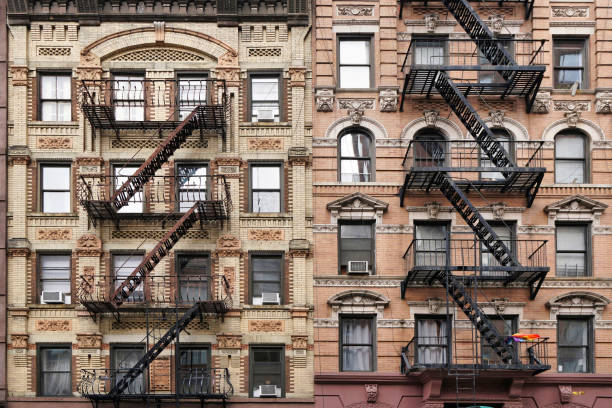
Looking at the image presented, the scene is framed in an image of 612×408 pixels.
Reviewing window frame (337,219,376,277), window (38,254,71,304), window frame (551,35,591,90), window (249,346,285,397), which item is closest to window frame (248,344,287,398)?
window (249,346,285,397)

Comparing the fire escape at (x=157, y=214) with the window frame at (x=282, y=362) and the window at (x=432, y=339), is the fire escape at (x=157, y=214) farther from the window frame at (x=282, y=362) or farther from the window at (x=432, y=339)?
the window at (x=432, y=339)

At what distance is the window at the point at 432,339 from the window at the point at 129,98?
10.0m

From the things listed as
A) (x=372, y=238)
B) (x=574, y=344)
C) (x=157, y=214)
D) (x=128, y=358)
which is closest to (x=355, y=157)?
(x=372, y=238)

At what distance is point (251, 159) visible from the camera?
27.2 metres

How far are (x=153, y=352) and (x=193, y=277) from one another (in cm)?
254

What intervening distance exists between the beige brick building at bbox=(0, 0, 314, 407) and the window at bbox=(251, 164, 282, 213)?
0.04m

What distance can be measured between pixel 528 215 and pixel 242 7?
10.3 meters

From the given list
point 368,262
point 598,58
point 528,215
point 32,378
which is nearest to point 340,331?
point 368,262

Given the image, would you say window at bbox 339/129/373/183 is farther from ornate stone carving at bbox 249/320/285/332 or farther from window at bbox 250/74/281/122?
ornate stone carving at bbox 249/320/285/332

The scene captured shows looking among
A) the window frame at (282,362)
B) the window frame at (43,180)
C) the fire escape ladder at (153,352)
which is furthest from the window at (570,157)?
the window frame at (43,180)

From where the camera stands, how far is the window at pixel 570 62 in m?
28.0

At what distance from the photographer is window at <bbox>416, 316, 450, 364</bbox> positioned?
26.3m

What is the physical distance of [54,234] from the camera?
87.7 feet

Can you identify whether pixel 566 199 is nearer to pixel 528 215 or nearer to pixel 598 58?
pixel 528 215
